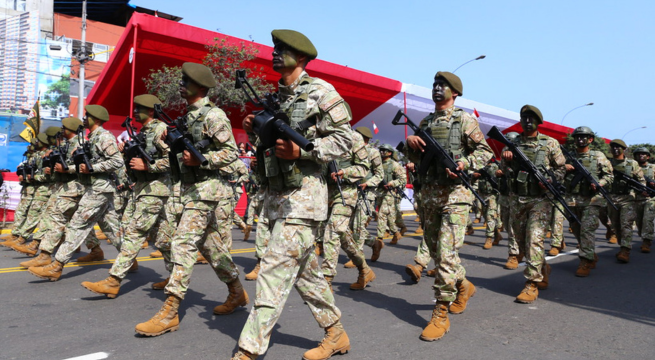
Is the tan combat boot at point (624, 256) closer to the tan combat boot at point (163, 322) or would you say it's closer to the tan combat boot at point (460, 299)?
the tan combat boot at point (460, 299)

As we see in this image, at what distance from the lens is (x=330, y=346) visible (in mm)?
3682

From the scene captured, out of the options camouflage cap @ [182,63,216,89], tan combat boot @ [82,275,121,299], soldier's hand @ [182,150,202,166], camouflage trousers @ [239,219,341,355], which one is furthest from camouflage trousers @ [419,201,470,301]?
tan combat boot @ [82,275,121,299]

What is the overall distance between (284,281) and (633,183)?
894 centimetres

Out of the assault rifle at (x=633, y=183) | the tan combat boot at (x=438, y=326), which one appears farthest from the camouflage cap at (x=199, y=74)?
the assault rifle at (x=633, y=183)

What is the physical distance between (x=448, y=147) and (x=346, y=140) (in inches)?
69.4

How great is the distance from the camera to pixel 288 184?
3484 millimetres

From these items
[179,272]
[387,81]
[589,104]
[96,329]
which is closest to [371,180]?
[179,272]

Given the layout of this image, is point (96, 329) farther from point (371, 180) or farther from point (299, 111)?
point (371, 180)

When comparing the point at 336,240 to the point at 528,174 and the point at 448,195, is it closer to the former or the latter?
the point at 448,195

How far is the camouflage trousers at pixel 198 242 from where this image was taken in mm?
4392

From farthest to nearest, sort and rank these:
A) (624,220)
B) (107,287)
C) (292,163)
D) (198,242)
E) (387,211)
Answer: (387,211), (624,220), (107,287), (198,242), (292,163)

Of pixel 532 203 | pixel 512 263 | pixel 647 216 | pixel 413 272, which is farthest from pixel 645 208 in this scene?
pixel 413 272

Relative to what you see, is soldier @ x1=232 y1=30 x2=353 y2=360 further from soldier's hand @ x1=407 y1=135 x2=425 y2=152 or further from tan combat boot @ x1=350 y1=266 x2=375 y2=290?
tan combat boot @ x1=350 y1=266 x2=375 y2=290

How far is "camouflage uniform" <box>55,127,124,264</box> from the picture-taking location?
20.8ft
